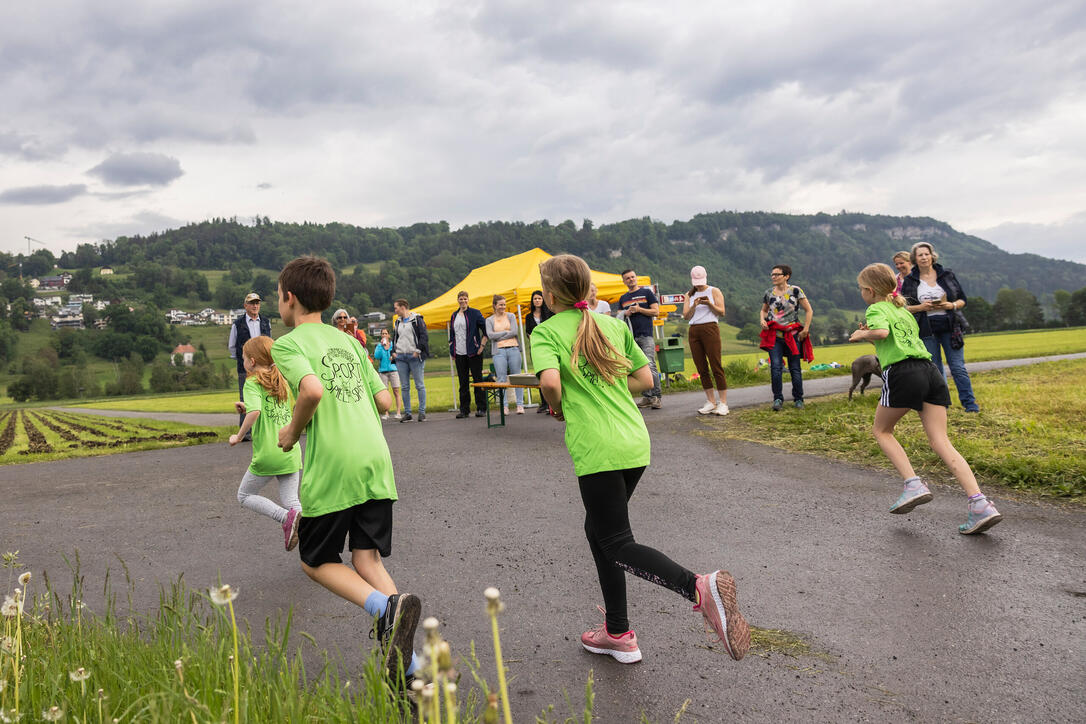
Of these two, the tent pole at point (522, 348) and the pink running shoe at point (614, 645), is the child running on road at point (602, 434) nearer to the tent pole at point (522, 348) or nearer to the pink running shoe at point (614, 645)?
the pink running shoe at point (614, 645)

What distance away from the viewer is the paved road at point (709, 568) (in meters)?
2.98

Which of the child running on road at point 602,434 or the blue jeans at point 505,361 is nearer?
the child running on road at point 602,434

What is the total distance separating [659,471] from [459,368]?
730 centimetres

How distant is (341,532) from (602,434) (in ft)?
4.06

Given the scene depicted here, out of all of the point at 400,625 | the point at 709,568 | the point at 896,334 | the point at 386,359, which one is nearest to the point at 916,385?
the point at 896,334

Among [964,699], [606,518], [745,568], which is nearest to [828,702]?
[964,699]

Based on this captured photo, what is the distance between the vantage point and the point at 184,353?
11912cm

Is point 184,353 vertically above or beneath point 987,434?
above

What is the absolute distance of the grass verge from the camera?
6496 millimetres

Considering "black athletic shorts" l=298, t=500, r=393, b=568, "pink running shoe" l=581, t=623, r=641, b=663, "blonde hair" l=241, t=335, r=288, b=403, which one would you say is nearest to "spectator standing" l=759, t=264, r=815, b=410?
"blonde hair" l=241, t=335, r=288, b=403

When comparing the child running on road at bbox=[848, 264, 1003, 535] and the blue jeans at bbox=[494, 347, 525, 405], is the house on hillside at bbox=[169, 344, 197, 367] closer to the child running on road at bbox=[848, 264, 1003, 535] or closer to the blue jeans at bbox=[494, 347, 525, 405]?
the blue jeans at bbox=[494, 347, 525, 405]

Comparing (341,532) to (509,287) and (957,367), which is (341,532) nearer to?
(957,367)

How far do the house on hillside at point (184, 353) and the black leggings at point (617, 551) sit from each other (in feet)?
409

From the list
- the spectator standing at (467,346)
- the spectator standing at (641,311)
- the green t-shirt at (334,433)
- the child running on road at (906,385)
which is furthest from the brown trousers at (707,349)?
the green t-shirt at (334,433)
